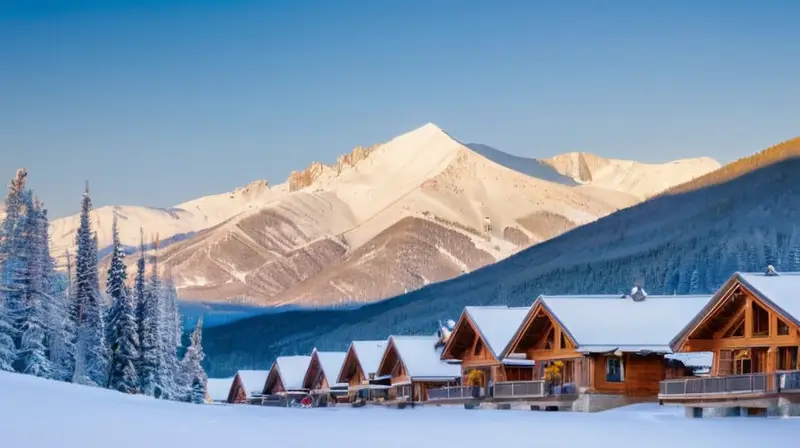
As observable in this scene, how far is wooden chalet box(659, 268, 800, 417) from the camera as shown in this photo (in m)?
48.9

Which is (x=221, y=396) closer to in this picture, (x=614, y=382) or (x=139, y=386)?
(x=139, y=386)

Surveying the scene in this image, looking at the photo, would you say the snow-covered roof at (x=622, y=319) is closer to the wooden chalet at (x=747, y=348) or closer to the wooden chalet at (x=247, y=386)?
the wooden chalet at (x=747, y=348)

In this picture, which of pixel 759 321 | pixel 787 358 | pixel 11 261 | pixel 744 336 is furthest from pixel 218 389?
pixel 787 358

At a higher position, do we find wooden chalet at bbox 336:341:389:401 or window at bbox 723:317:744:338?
window at bbox 723:317:744:338

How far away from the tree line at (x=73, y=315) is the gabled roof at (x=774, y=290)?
42.3 metres

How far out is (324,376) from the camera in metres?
116

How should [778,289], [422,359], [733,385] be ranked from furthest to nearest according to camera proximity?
1. [422,359]
2. [778,289]
3. [733,385]

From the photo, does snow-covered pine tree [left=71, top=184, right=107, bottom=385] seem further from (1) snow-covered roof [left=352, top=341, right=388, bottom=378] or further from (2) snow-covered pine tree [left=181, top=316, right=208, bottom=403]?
(2) snow-covered pine tree [left=181, top=316, right=208, bottom=403]

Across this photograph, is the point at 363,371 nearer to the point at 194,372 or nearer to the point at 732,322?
the point at 194,372

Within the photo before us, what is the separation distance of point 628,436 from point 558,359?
1210 inches

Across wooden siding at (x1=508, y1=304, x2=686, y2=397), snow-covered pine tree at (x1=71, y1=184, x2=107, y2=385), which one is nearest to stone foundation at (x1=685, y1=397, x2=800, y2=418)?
wooden siding at (x1=508, y1=304, x2=686, y2=397)

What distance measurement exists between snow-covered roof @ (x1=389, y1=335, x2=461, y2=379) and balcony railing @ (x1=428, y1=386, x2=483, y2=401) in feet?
13.4

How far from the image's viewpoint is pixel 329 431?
3938 cm

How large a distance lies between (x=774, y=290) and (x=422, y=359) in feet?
141
